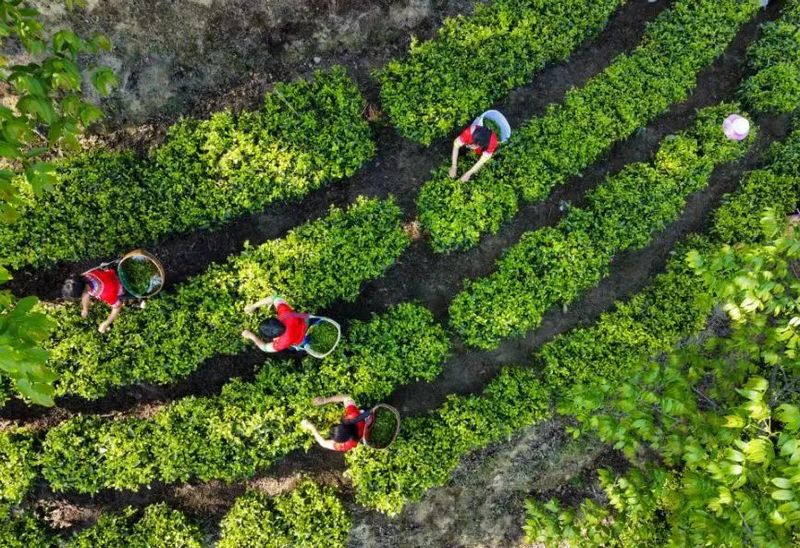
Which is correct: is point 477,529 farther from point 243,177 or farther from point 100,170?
point 100,170

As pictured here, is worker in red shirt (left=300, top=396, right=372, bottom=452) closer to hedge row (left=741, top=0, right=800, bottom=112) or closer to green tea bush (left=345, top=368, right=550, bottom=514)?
green tea bush (left=345, top=368, right=550, bottom=514)

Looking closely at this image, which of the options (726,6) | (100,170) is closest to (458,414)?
(100,170)

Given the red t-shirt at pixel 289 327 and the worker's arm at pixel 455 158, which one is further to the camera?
the worker's arm at pixel 455 158

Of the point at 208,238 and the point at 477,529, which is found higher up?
the point at 208,238

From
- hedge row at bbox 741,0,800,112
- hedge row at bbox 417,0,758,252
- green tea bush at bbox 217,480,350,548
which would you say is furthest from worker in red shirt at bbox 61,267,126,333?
hedge row at bbox 741,0,800,112

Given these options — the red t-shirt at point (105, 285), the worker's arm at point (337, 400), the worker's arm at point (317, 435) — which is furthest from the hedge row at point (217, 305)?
the worker's arm at point (317, 435)

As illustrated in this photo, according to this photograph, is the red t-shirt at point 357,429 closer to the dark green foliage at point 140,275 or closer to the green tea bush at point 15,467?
the dark green foliage at point 140,275
